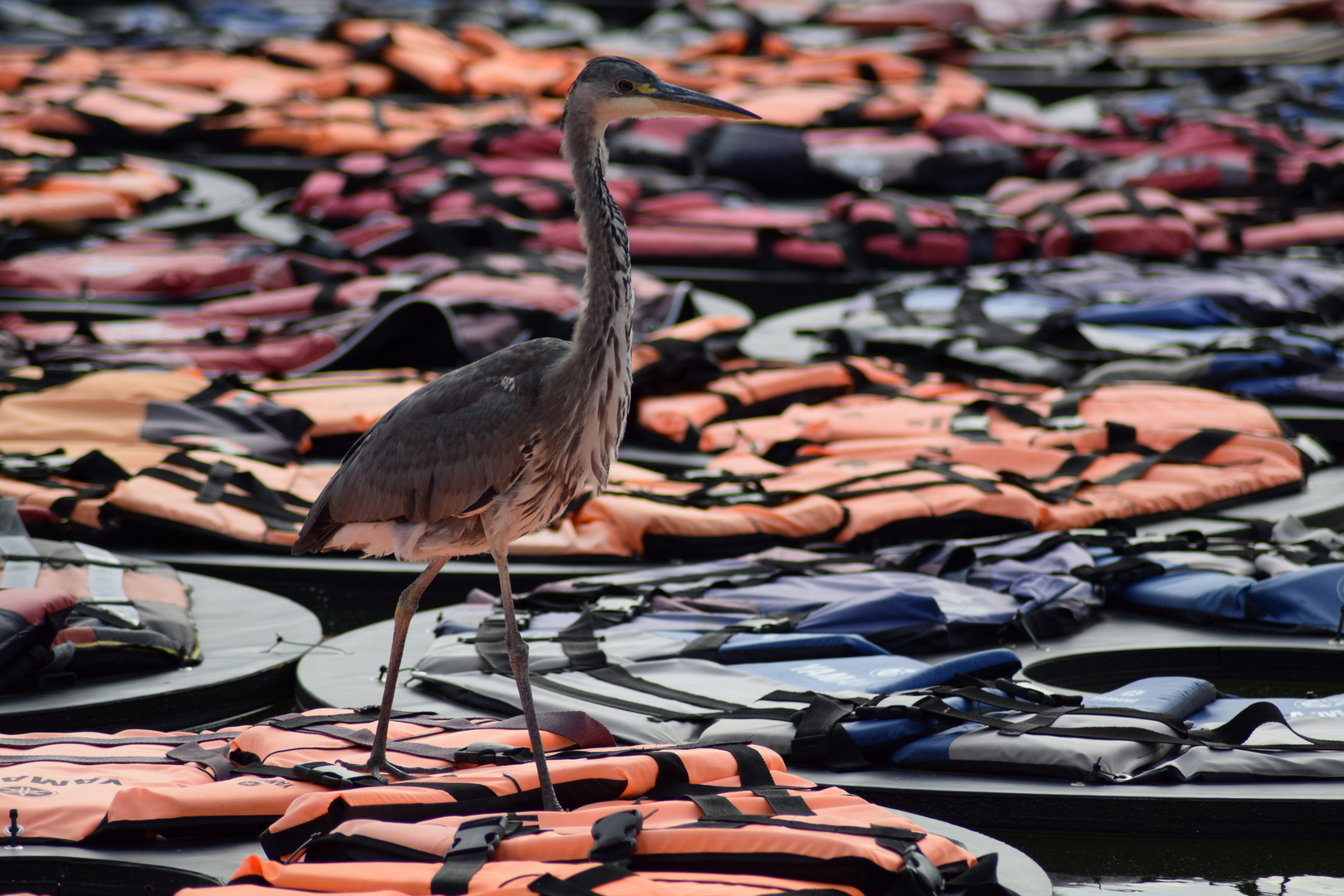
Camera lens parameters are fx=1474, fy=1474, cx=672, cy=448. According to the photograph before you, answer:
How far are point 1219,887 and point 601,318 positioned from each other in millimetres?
1601

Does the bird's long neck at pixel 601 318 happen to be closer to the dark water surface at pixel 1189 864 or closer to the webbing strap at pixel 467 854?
the webbing strap at pixel 467 854

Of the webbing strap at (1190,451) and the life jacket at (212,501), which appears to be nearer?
the life jacket at (212,501)

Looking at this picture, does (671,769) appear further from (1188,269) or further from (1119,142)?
(1119,142)

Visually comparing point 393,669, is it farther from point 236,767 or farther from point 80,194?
point 80,194

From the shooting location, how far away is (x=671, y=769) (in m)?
A: 2.68

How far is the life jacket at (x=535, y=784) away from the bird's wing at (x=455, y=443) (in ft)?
1.80

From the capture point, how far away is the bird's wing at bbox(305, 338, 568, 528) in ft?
9.49

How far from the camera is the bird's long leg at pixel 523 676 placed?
2.62m

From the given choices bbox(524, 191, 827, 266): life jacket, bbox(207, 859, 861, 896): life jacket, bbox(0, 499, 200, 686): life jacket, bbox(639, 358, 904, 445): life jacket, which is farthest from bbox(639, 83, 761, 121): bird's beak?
bbox(524, 191, 827, 266): life jacket

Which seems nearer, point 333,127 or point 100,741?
point 100,741

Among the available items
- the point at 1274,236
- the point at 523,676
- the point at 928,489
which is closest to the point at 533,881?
the point at 523,676

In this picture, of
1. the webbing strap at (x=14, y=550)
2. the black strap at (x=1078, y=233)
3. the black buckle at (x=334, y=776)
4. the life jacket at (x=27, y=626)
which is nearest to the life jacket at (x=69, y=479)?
the webbing strap at (x=14, y=550)

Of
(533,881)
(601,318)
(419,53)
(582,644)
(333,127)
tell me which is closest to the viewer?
(533,881)

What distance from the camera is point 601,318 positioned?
9.50ft
